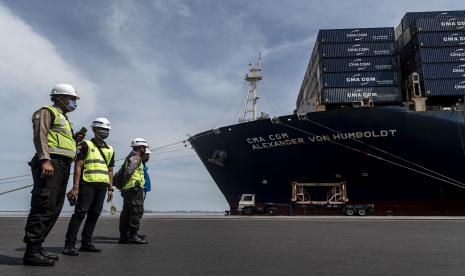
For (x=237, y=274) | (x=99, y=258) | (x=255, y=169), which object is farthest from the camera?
(x=255, y=169)

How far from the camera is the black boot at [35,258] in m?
3.97

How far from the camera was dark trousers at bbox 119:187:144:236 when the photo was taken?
266 inches

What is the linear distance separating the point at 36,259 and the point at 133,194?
119 inches

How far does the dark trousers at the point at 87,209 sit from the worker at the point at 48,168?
0.63m

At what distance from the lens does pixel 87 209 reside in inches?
213

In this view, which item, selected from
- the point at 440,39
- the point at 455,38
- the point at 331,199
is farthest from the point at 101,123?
the point at 455,38

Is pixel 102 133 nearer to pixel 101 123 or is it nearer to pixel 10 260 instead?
pixel 101 123

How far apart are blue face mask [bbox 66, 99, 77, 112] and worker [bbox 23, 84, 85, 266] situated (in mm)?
12

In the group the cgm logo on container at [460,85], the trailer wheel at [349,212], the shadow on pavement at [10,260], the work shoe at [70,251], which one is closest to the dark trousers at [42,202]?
the shadow on pavement at [10,260]

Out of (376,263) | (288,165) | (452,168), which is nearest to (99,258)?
(376,263)

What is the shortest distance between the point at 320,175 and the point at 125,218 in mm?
17908

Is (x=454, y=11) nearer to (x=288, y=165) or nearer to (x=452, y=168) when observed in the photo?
(x=452, y=168)

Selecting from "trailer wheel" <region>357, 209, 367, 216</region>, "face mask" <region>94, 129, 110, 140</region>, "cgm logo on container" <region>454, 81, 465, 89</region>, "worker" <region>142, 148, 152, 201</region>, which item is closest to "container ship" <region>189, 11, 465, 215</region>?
"cgm logo on container" <region>454, 81, 465, 89</region>

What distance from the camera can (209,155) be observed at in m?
27.6
